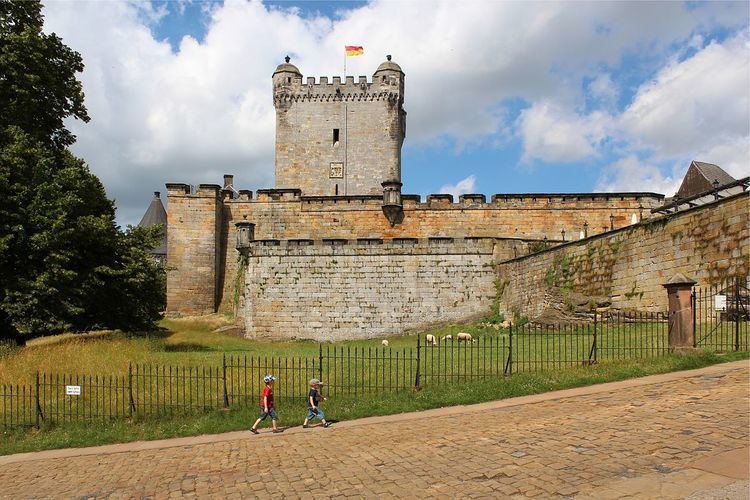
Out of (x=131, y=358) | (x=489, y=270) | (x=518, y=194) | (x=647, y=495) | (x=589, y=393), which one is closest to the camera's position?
(x=647, y=495)

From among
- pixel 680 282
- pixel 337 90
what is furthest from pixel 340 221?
pixel 680 282

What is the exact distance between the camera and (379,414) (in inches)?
412

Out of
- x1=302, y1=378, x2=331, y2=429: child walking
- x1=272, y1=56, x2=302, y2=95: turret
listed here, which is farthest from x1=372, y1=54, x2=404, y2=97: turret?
x1=302, y1=378, x2=331, y2=429: child walking

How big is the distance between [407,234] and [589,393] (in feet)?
71.7

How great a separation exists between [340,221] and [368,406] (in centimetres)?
2174

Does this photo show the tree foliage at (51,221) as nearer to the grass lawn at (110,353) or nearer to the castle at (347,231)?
the grass lawn at (110,353)

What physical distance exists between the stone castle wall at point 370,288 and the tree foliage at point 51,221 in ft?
19.7

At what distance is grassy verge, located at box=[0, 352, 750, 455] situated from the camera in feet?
34.5

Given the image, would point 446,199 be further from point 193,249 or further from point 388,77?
point 193,249

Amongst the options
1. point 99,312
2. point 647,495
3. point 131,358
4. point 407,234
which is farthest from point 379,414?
point 407,234

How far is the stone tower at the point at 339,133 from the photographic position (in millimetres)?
37812

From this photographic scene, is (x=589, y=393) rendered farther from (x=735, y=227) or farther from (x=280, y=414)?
(x=735, y=227)

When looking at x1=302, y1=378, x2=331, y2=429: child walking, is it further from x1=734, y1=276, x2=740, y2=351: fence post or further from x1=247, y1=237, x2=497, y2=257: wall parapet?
x1=247, y1=237, x2=497, y2=257: wall parapet

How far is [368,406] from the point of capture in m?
10.8
